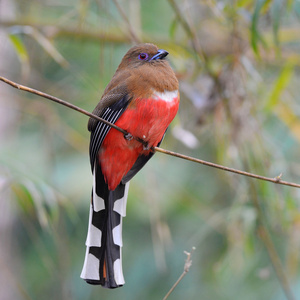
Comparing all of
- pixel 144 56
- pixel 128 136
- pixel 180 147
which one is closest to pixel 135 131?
pixel 128 136

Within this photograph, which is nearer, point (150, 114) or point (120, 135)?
point (150, 114)

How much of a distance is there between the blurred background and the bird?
6.3 inches

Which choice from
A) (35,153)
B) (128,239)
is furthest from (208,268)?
(35,153)

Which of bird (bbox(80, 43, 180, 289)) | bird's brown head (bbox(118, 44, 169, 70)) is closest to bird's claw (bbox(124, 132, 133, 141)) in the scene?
bird (bbox(80, 43, 180, 289))

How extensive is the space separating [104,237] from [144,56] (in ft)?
2.64

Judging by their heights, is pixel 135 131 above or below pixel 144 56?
below

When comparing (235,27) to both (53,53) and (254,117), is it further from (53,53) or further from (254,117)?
(53,53)

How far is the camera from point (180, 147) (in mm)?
4352

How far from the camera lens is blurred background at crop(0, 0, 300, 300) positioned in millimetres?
2691

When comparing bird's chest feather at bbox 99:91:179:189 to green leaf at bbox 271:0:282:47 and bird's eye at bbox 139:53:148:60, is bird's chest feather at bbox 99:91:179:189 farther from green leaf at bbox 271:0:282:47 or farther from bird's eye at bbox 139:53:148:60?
green leaf at bbox 271:0:282:47

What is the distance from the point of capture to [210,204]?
4.86 meters

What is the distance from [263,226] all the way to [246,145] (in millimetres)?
477

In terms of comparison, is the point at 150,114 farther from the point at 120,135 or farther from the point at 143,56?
the point at 143,56

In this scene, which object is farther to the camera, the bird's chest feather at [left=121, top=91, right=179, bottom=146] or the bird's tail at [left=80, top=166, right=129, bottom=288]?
the bird's chest feather at [left=121, top=91, right=179, bottom=146]
